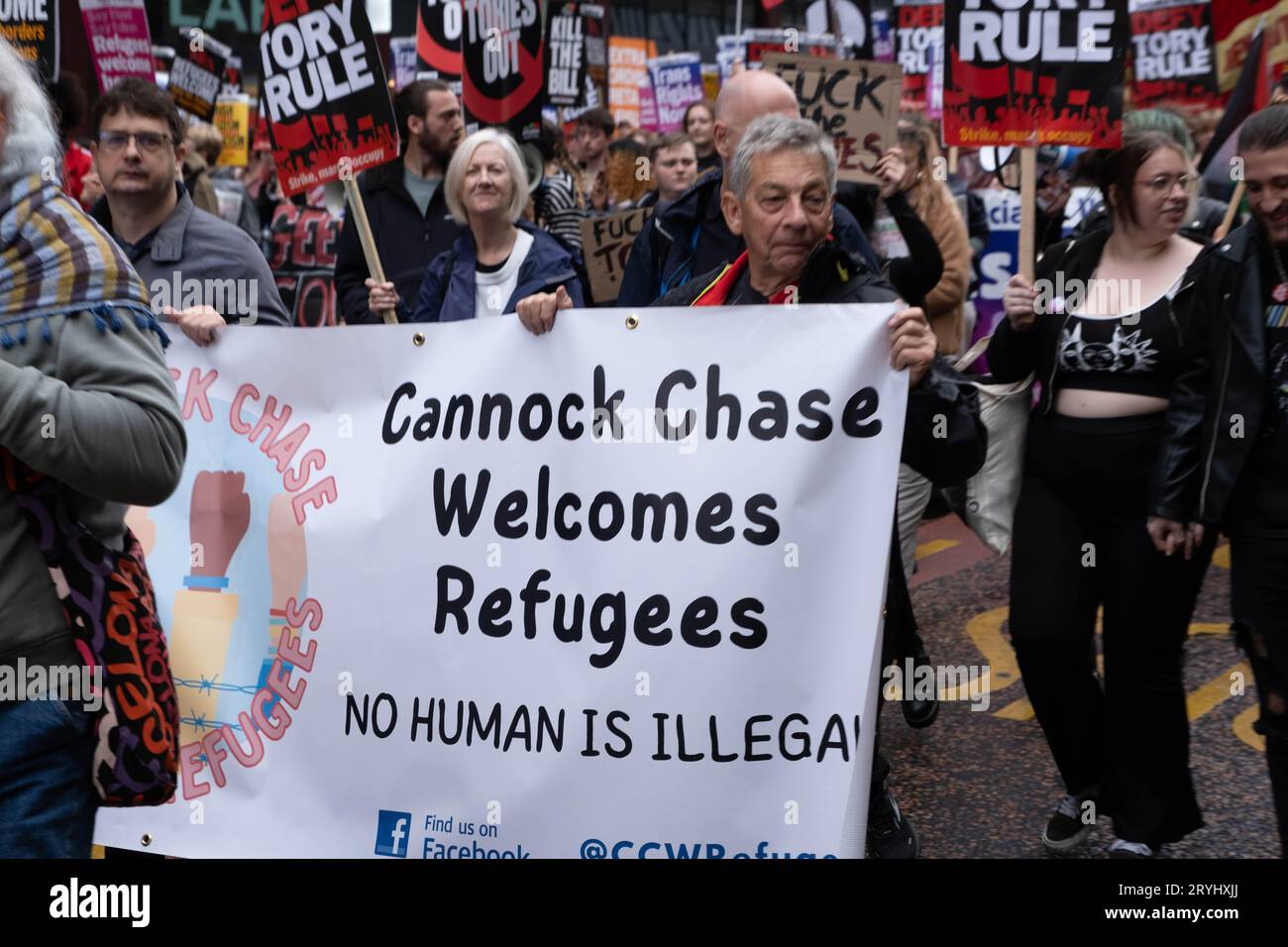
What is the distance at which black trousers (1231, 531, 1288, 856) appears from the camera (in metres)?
3.48

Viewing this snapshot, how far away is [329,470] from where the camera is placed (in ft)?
11.6

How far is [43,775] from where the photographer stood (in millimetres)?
2248

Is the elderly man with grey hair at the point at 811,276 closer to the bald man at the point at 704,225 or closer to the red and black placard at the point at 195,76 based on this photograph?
the bald man at the point at 704,225

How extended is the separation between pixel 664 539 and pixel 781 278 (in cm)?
67

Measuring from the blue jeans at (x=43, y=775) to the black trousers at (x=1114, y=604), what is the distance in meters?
2.67

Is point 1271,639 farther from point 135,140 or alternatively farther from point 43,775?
point 135,140

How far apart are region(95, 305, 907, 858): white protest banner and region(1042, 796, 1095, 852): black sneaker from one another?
147cm

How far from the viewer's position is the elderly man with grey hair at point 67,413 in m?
2.20

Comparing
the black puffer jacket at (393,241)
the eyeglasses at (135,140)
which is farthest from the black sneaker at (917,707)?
the eyeglasses at (135,140)

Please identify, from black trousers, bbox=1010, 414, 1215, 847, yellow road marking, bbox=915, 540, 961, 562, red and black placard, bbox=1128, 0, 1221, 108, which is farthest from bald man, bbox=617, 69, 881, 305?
red and black placard, bbox=1128, 0, 1221, 108

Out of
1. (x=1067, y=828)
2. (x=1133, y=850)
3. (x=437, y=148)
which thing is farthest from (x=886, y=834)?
(x=437, y=148)

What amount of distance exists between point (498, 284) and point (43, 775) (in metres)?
2.98

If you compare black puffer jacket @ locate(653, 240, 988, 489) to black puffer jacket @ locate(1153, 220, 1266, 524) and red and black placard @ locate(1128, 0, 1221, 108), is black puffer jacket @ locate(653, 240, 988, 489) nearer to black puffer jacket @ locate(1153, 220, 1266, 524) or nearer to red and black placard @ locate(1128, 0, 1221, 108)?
black puffer jacket @ locate(1153, 220, 1266, 524)

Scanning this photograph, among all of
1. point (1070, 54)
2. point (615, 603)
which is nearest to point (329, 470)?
point (615, 603)
